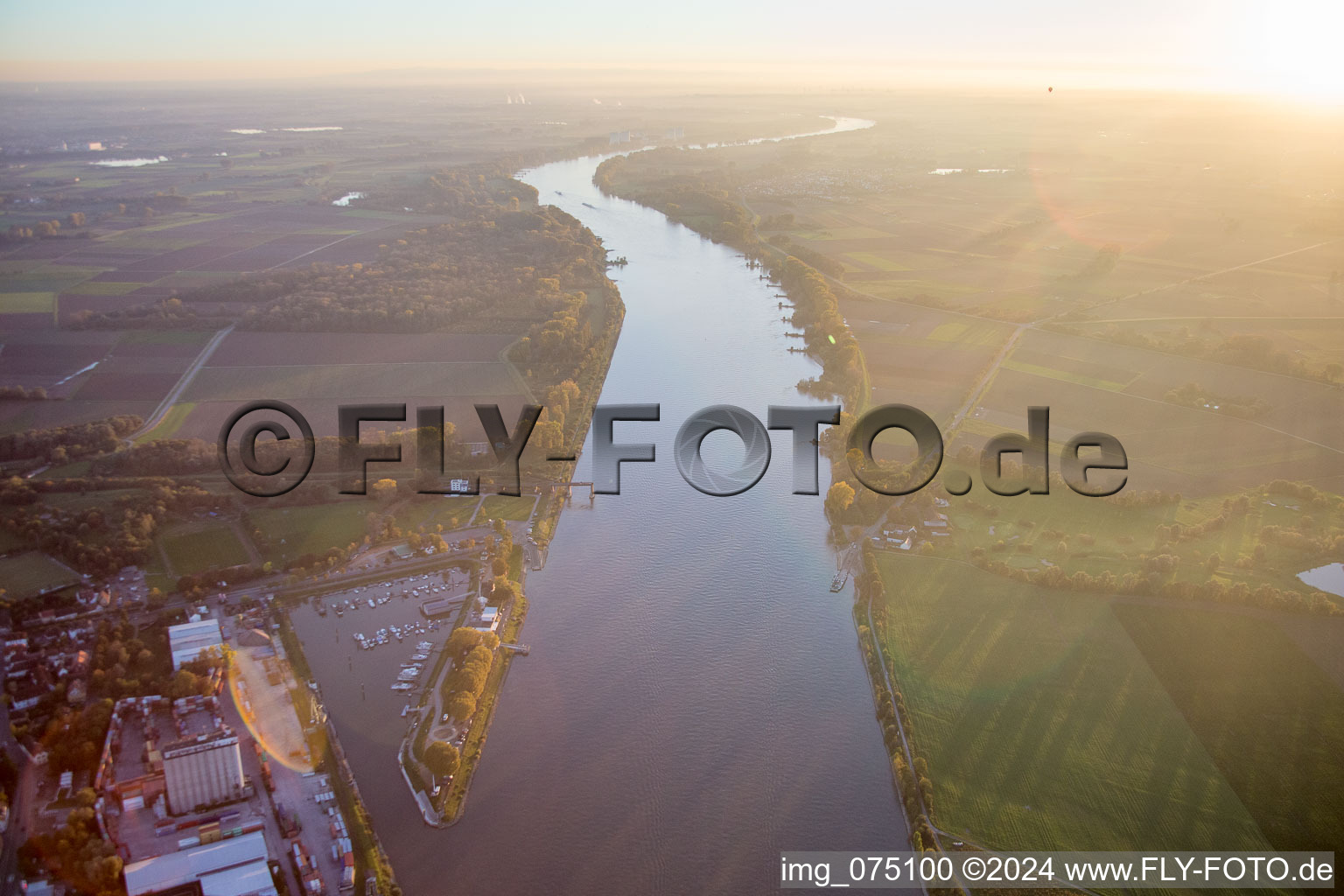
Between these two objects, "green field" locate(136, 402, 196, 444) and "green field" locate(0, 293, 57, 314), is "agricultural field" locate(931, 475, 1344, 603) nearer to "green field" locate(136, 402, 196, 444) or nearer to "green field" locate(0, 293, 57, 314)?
"green field" locate(136, 402, 196, 444)

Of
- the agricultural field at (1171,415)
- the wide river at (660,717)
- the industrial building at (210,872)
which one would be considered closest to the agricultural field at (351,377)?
the wide river at (660,717)

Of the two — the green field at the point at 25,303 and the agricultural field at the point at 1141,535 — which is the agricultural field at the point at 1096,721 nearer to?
the agricultural field at the point at 1141,535

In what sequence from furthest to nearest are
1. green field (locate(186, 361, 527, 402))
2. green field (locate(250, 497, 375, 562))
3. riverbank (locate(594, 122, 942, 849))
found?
green field (locate(186, 361, 527, 402)) < green field (locate(250, 497, 375, 562)) < riverbank (locate(594, 122, 942, 849))

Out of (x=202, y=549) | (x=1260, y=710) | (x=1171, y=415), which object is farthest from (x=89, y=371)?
(x=1171, y=415)

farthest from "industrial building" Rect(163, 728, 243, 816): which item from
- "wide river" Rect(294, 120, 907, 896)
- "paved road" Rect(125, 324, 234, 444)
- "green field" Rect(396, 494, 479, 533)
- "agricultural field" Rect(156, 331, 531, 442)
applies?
"paved road" Rect(125, 324, 234, 444)

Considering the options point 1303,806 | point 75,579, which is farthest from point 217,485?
point 1303,806

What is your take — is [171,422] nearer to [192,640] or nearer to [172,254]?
[192,640]

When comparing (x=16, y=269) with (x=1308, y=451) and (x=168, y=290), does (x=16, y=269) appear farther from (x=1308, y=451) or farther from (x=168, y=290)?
(x=1308, y=451)
